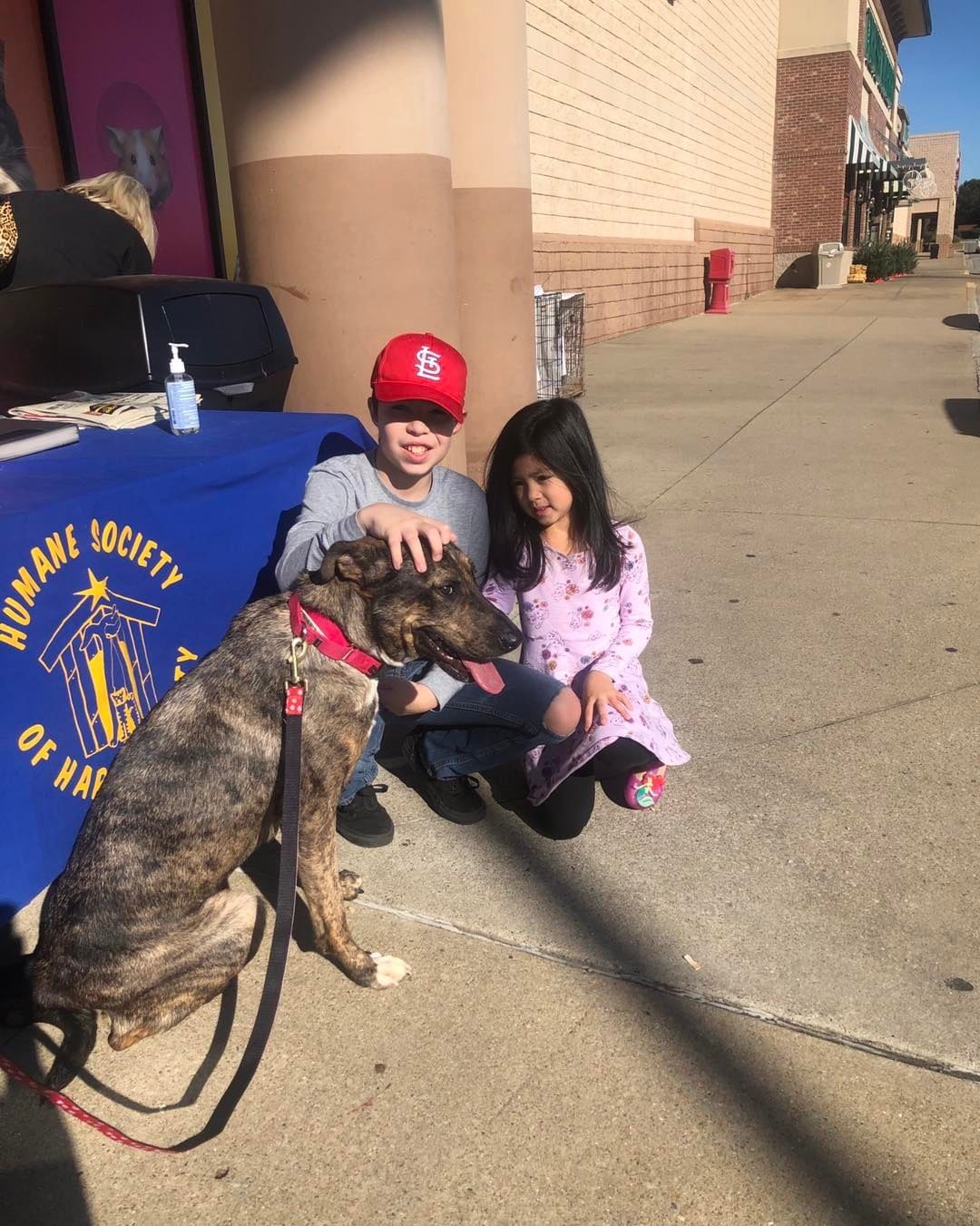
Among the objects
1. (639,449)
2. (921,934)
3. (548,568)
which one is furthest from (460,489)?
(639,449)

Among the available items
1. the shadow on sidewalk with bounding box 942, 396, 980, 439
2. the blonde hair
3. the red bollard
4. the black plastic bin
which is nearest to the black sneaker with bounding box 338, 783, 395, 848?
the black plastic bin

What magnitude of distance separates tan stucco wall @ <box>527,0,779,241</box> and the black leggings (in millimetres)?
10845

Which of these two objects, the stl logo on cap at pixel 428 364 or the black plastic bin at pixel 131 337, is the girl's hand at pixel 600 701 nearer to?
the stl logo on cap at pixel 428 364

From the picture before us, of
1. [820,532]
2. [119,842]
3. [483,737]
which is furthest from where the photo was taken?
[820,532]

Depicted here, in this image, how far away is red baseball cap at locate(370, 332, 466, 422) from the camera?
102 inches

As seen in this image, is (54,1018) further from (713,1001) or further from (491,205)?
(491,205)

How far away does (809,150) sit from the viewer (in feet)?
97.8

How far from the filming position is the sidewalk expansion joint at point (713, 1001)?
6.83 feet

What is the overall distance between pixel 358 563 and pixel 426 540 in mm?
Result: 184

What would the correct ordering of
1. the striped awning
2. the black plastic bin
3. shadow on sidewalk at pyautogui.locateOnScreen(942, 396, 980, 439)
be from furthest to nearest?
the striped awning
shadow on sidewalk at pyautogui.locateOnScreen(942, 396, 980, 439)
the black plastic bin

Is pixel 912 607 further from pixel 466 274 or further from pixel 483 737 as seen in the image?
pixel 466 274

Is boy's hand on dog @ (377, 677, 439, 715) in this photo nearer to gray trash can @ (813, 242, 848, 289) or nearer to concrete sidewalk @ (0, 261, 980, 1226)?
concrete sidewalk @ (0, 261, 980, 1226)

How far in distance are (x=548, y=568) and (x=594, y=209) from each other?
509 inches

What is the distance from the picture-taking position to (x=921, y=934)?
8.09 feet
